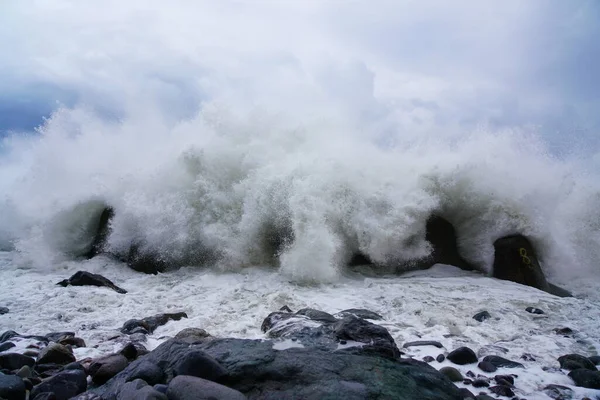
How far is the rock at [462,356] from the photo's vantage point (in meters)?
3.79

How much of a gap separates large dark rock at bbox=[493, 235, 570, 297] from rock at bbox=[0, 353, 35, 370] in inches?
265

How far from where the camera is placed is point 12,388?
293 centimetres

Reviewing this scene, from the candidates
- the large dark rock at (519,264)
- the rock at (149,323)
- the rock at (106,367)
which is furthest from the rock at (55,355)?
the large dark rock at (519,264)

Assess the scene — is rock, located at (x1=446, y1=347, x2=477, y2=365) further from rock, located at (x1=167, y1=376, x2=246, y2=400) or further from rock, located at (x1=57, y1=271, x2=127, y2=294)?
rock, located at (x1=57, y1=271, x2=127, y2=294)

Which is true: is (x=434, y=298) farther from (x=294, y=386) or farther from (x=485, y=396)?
(x=294, y=386)

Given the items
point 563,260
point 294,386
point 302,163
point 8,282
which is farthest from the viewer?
point 302,163

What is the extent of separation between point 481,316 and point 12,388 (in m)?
4.70

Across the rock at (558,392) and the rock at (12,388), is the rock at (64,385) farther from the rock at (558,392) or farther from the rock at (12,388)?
the rock at (558,392)

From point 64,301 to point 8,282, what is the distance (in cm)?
176

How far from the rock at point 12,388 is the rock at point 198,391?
1216 mm

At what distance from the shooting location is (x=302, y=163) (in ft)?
27.7

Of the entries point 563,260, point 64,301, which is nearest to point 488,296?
point 563,260

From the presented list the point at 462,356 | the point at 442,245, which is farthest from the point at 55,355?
the point at 442,245

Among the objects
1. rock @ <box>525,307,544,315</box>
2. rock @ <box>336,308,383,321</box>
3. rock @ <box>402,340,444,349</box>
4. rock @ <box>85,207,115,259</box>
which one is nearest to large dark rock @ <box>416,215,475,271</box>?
rock @ <box>525,307,544,315</box>
